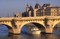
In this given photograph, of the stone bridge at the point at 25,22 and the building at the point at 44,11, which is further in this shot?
the building at the point at 44,11

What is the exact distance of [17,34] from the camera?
70000mm

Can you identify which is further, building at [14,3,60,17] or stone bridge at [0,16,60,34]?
building at [14,3,60,17]

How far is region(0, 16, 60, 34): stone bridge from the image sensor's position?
7044 centimetres

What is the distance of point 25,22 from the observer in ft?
236

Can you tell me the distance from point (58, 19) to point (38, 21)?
541 centimetres

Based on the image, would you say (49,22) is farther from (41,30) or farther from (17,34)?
(17,34)

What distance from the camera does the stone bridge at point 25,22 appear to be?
7044cm

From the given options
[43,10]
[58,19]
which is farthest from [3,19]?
[43,10]

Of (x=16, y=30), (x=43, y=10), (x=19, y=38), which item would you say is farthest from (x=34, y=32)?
(x=43, y=10)

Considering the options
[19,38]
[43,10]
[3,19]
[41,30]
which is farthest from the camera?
[43,10]

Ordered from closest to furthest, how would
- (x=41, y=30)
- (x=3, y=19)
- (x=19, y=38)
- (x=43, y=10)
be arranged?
(x=19, y=38) < (x=3, y=19) < (x=41, y=30) < (x=43, y=10)

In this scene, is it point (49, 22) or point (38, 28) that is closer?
point (49, 22)

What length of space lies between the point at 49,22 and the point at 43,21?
1625 millimetres

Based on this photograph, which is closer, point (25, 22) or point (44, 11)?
point (25, 22)
